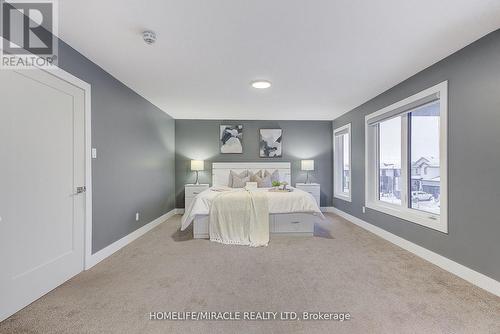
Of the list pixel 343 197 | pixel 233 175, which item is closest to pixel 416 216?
pixel 343 197

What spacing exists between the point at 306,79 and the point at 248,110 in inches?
77.3

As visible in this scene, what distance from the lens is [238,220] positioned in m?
3.61

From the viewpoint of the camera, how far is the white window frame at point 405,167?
105 inches

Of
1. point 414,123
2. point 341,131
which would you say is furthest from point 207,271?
point 341,131

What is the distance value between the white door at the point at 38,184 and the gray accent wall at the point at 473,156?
4.13m

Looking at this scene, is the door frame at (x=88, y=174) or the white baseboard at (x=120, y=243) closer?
the door frame at (x=88, y=174)

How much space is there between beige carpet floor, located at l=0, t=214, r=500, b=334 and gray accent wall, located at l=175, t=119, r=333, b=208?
9.28 ft

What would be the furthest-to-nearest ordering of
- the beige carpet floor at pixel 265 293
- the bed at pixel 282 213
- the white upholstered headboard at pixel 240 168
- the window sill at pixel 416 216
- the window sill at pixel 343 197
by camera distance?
1. the white upholstered headboard at pixel 240 168
2. the window sill at pixel 343 197
3. the bed at pixel 282 213
4. the window sill at pixel 416 216
5. the beige carpet floor at pixel 265 293

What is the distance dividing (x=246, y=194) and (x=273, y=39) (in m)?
2.38

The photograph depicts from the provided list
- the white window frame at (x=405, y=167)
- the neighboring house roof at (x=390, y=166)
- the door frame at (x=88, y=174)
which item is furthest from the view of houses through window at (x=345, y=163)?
the door frame at (x=88, y=174)

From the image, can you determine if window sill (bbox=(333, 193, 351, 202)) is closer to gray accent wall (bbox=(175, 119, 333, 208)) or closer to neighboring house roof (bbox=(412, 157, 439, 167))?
gray accent wall (bbox=(175, 119, 333, 208))

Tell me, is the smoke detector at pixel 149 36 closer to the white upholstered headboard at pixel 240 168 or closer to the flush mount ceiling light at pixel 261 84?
the flush mount ceiling light at pixel 261 84

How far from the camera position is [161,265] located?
2.72 meters

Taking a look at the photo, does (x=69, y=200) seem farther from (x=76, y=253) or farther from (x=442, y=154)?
(x=442, y=154)
